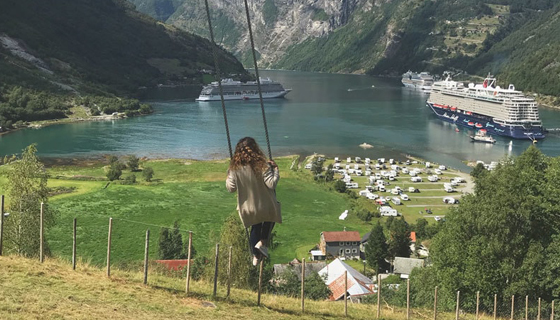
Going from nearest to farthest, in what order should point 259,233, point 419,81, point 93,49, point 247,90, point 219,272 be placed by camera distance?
point 259,233
point 219,272
point 247,90
point 93,49
point 419,81

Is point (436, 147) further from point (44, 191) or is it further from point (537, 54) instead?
point (537, 54)

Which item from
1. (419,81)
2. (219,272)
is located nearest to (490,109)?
(419,81)

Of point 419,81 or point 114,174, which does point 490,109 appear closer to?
point 114,174

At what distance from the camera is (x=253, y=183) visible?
5.82 m

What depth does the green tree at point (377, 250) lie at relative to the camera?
23.8 m

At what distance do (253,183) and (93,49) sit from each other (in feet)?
428

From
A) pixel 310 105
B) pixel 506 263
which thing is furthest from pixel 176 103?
pixel 506 263

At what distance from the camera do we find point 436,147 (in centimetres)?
A: 5722

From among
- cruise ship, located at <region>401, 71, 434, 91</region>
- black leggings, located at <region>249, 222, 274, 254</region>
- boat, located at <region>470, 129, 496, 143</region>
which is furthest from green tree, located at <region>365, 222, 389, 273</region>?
cruise ship, located at <region>401, 71, 434, 91</region>

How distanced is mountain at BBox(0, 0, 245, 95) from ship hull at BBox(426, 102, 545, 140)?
5886 cm

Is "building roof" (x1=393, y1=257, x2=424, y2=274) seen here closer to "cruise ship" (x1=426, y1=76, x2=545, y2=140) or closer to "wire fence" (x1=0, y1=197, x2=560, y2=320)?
"wire fence" (x1=0, y1=197, x2=560, y2=320)

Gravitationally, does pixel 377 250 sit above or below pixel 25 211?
below

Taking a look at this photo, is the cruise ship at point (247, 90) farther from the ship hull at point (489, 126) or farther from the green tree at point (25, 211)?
the green tree at point (25, 211)

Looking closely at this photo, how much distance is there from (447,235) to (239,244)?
20.2 feet
